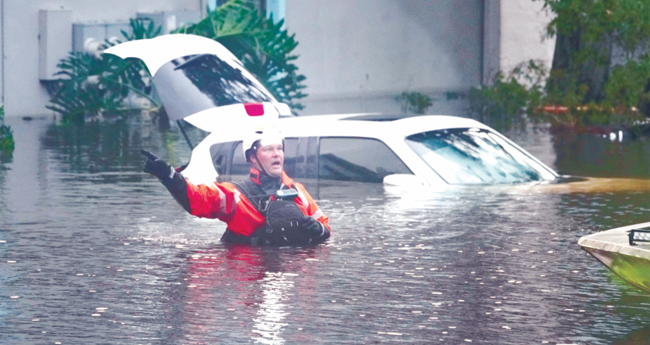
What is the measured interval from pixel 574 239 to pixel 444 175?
2.27 m

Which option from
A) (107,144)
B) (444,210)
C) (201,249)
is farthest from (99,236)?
(107,144)

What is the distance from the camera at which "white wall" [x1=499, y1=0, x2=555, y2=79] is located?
34.6 m

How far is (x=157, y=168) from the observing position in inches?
355

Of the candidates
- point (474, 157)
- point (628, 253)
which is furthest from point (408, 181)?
point (628, 253)

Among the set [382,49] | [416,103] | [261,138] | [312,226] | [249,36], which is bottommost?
[312,226]

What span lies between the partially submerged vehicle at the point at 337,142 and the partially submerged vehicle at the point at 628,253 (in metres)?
5.00

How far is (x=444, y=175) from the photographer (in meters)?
12.8

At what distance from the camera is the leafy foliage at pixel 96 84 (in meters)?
24.2

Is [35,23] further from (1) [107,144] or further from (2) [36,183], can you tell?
(2) [36,183]

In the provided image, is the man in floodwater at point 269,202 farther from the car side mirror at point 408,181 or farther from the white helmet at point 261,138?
the car side mirror at point 408,181

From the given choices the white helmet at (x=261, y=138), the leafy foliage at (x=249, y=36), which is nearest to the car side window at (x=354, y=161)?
the white helmet at (x=261, y=138)

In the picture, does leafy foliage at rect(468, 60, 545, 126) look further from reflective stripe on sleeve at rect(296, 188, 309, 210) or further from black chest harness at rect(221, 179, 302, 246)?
reflective stripe on sleeve at rect(296, 188, 309, 210)

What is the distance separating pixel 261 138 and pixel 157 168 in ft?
3.58

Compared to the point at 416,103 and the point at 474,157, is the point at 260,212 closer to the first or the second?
the point at 474,157
